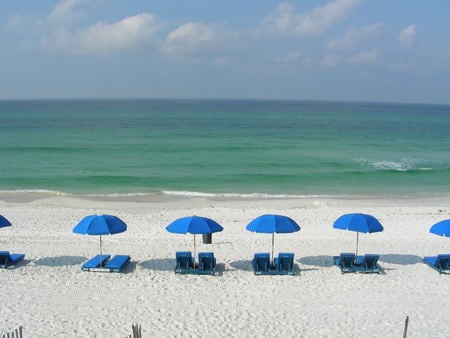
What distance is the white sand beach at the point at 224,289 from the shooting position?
33.5ft

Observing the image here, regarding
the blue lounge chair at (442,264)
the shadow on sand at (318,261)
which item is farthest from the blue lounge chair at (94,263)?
the blue lounge chair at (442,264)

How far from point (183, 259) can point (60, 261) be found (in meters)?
3.97

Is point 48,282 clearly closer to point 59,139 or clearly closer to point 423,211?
point 423,211

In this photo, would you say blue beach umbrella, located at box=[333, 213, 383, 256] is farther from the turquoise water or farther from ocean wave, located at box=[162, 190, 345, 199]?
the turquoise water

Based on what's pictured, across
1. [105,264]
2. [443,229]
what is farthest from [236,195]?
[443,229]

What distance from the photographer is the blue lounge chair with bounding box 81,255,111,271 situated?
13281 millimetres

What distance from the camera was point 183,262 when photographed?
13281 mm

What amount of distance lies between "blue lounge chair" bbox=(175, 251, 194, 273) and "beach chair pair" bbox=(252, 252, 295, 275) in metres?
1.83

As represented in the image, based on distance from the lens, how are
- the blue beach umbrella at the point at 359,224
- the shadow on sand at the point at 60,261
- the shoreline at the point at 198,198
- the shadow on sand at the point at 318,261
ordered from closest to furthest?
the blue beach umbrella at the point at 359,224 → the shadow on sand at the point at 60,261 → the shadow on sand at the point at 318,261 → the shoreline at the point at 198,198

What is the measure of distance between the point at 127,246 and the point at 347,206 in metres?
12.6

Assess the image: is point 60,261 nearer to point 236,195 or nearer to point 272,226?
point 272,226

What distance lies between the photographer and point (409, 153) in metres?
46.8

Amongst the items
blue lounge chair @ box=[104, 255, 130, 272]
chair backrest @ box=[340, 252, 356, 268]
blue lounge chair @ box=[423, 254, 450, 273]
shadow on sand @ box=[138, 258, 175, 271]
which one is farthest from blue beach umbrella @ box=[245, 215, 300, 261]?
blue lounge chair @ box=[423, 254, 450, 273]

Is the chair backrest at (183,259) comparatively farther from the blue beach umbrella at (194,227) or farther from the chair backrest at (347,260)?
the chair backrest at (347,260)
